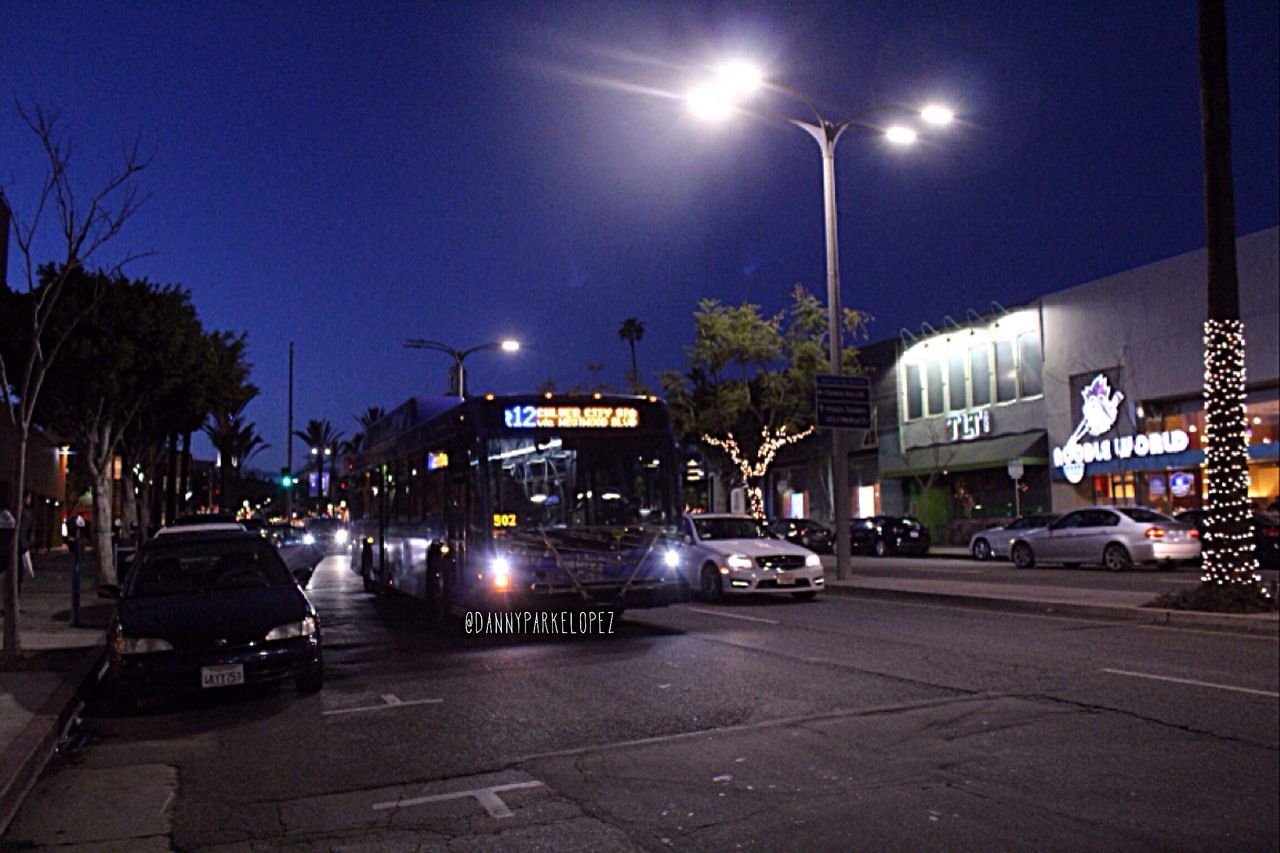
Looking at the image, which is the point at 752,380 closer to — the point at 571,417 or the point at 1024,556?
the point at 1024,556

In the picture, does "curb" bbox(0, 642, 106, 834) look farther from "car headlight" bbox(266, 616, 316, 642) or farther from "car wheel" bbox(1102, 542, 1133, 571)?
"car wheel" bbox(1102, 542, 1133, 571)

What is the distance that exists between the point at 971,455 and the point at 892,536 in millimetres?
5510

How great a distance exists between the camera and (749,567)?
1806 cm

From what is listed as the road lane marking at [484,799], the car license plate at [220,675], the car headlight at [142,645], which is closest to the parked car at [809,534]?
the car license plate at [220,675]

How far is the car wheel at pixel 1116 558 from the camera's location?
25.7 meters

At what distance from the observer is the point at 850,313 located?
3941cm

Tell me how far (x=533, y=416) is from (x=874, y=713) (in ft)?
20.4

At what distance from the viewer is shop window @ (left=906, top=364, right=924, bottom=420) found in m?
44.2

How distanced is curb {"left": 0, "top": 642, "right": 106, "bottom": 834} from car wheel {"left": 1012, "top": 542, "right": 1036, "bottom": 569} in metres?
23.2

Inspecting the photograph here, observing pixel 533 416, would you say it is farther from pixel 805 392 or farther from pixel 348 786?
pixel 805 392

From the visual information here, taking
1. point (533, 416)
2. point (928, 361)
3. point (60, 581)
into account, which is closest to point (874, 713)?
point (533, 416)

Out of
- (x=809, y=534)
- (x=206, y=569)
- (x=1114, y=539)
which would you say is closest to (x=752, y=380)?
(x=809, y=534)

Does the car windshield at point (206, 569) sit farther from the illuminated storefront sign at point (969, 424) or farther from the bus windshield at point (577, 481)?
the illuminated storefront sign at point (969, 424)

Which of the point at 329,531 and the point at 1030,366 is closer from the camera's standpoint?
the point at 1030,366
